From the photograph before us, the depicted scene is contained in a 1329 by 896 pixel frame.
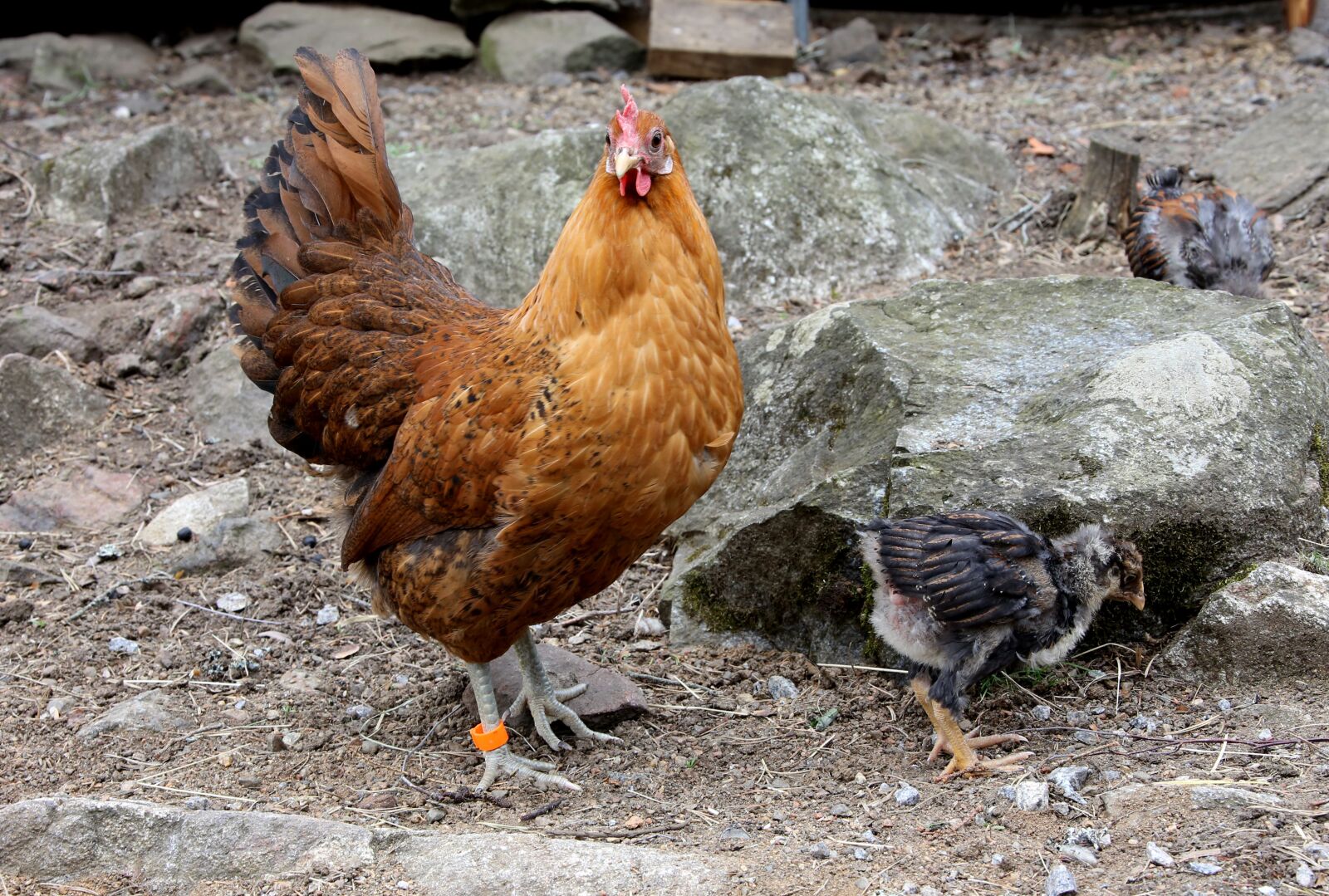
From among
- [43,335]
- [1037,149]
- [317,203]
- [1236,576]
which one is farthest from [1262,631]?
[43,335]

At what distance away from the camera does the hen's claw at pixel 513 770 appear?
170 inches

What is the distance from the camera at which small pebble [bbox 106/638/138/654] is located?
5066 mm

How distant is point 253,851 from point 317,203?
2538 mm

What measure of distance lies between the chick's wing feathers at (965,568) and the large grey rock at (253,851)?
1211 millimetres

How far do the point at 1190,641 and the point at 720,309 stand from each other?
1999 mm

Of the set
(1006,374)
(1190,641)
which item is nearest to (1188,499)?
(1190,641)

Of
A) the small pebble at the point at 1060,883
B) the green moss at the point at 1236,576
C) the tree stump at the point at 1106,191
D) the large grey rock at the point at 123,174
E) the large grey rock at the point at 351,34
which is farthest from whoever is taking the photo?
the large grey rock at the point at 351,34

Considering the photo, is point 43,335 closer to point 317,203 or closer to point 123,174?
point 123,174

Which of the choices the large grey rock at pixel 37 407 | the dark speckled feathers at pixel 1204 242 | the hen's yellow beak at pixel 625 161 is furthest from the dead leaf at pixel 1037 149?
the large grey rock at pixel 37 407

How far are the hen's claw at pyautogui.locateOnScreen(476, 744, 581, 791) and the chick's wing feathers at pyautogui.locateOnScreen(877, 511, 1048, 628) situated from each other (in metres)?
1.38

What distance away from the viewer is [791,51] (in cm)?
1046

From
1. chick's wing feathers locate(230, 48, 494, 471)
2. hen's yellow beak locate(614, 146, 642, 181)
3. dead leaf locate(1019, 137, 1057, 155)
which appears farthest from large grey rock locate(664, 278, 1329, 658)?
dead leaf locate(1019, 137, 1057, 155)

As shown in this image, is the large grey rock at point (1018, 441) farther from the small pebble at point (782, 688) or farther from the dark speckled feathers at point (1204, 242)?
the dark speckled feathers at point (1204, 242)

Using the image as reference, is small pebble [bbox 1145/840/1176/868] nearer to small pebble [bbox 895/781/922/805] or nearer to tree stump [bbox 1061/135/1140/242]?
small pebble [bbox 895/781/922/805]
